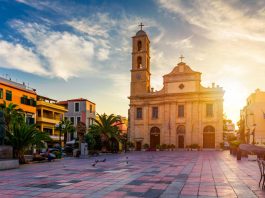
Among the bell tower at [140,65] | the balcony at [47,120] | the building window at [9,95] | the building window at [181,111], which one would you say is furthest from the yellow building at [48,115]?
the building window at [181,111]

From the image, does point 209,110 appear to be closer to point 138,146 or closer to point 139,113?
point 139,113

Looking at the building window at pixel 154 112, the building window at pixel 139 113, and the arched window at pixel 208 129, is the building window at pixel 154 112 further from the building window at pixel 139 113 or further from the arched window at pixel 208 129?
the arched window at pixel 208 129

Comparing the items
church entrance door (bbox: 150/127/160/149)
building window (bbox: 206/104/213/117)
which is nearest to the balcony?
church entrance door (bbox: 150/127/160/149)

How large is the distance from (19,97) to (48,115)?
371 inches

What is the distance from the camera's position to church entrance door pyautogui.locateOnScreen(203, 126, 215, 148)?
48919 millimetres

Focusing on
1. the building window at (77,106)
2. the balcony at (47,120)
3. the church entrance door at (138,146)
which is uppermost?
the building window at (77,106)

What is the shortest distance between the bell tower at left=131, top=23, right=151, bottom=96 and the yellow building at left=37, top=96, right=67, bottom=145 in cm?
1489

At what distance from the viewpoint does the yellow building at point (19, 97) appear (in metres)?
36.1

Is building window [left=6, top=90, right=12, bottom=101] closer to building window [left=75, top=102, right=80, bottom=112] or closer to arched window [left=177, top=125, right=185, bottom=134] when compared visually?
building window [left=75, top=102, right=80, bottom=112]

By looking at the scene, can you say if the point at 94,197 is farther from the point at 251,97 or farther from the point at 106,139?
the point at 251,97

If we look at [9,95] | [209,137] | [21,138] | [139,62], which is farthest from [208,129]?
[21,138]

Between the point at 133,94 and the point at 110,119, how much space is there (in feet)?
56.9

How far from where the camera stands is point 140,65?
183 ft

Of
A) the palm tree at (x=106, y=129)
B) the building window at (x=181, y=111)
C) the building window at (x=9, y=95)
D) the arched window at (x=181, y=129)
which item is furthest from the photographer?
the building window at (x=181, y=111)
